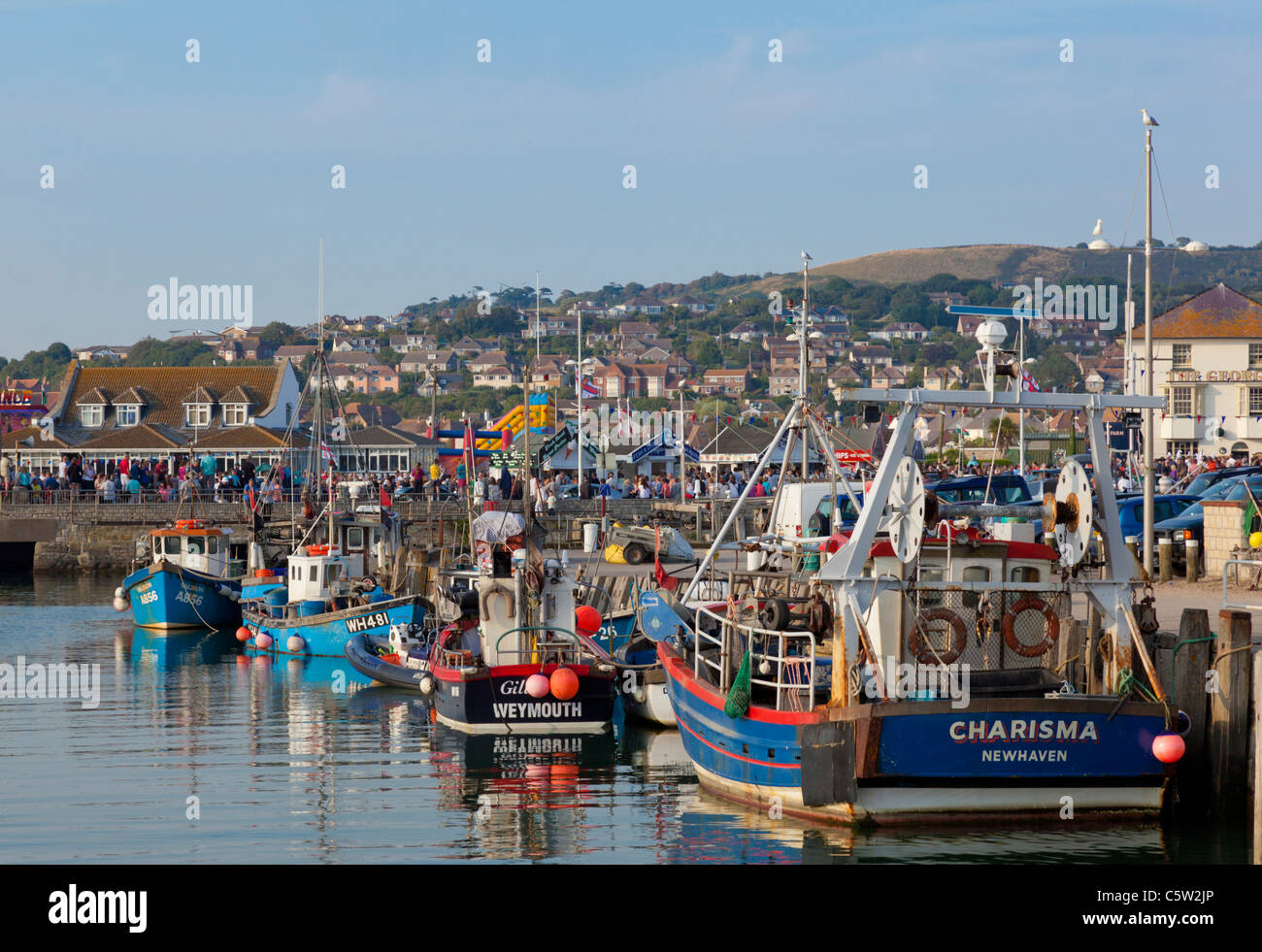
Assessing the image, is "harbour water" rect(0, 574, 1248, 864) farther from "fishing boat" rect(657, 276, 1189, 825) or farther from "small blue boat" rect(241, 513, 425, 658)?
"small blue boat" rect(241, 513, 425, 658)

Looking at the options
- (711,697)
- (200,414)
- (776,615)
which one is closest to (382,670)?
(711,697)

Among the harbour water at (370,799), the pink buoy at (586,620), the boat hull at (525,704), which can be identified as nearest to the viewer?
the harbour water at (370,799)

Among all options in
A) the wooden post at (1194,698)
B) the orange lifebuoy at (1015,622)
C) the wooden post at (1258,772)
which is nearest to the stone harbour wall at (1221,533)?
the wooden post at (1194,698)

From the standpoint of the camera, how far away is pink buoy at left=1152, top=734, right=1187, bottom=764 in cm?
1515

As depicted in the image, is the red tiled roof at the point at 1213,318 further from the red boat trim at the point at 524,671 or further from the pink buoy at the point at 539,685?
the pink buoy at the point at 539,685

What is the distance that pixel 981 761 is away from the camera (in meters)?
15.2

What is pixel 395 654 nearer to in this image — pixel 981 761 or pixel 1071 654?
pixel 1071 654

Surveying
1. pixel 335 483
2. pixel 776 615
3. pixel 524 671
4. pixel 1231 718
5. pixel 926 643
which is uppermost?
pixel 335 483

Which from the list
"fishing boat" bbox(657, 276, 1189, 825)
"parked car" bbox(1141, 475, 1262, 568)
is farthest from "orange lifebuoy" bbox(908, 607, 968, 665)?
"parked car" bbox(1141, 475, 1262, 568)

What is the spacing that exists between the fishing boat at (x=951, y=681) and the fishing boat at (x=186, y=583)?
25063 millimetres

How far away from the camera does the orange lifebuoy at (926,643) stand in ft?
53.6

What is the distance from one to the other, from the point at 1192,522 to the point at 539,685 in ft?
52.6
